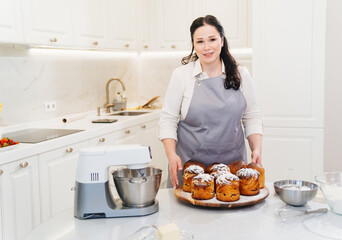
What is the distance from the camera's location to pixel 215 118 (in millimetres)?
2117

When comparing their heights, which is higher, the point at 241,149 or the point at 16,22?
the point at 16,22

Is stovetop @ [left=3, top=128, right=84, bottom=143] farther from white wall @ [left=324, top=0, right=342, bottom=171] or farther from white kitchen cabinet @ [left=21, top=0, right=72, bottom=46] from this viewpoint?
white wall @ [left=324, top=0, right=342, bottom=171]

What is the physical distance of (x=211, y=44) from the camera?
2.04 meters

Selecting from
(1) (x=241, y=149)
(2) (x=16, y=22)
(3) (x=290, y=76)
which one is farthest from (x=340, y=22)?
(2) (x=16, y=22)

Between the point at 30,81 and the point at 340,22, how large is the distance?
9.37 ft

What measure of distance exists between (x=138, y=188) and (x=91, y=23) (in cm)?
240

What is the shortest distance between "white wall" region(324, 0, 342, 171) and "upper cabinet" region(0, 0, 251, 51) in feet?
2.57

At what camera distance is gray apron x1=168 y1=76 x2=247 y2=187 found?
2109mm

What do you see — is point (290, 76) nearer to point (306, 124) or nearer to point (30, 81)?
point (306, 124)

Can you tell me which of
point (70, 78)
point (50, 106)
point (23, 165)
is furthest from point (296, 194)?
point (70, 78)

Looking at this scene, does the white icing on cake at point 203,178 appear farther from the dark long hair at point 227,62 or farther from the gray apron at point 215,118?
the dark long hair at point 227,62

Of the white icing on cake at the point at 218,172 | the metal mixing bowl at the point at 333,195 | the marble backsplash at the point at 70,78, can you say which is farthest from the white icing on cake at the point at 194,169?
the marble backsplash at the point at 70,78

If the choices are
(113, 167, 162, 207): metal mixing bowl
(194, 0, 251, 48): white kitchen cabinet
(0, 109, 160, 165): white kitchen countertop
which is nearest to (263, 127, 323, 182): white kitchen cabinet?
(194, 0, 251, 48): white kitchen cabinet

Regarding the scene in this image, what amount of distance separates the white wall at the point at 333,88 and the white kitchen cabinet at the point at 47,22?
7.98 feet
